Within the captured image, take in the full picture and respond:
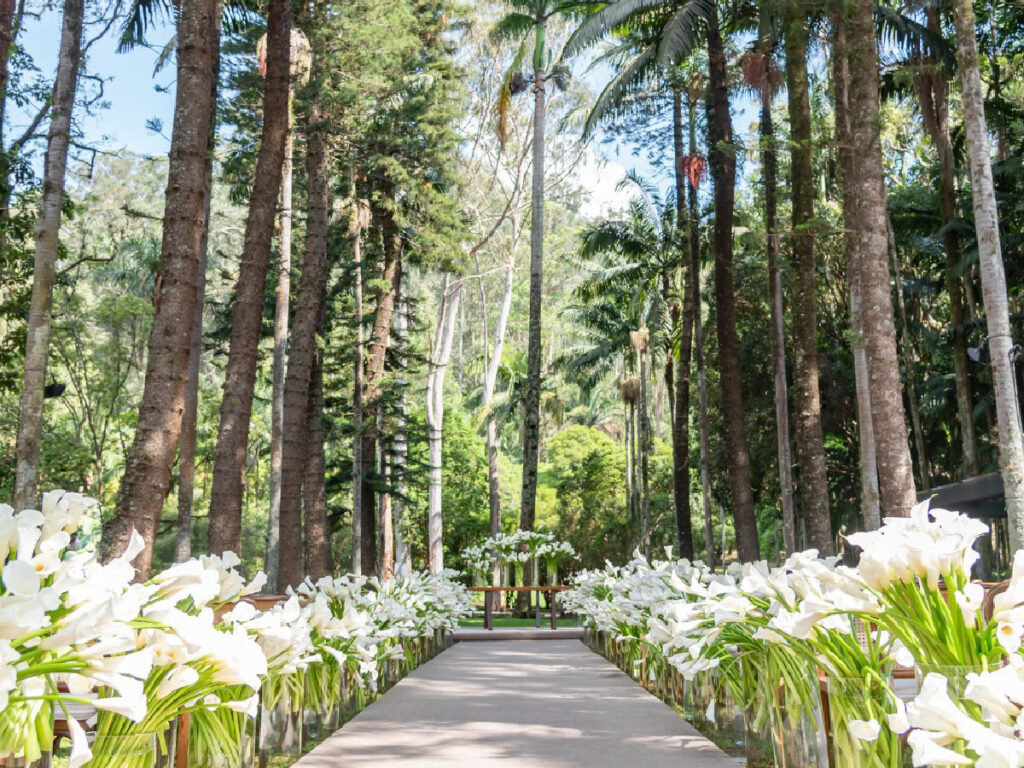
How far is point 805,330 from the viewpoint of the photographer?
476 inches

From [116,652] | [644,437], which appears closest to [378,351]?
[644,437]

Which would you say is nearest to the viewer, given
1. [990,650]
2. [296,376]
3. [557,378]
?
[990,650]

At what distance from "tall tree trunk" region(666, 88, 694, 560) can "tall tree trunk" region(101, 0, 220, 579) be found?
1193cm

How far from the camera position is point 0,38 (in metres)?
9.44

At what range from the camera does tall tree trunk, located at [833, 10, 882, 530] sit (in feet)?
28.4

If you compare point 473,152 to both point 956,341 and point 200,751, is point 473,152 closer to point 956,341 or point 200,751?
point 956,341

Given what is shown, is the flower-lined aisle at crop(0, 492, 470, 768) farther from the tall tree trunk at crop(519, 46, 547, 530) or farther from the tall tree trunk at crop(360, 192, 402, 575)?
the tall tree trunk at crop(360, 192, 402, 575)

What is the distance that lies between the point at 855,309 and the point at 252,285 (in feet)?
19.8

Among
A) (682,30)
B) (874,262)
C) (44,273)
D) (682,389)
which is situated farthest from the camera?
(682,389)

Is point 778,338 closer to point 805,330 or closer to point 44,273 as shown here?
point 805,330

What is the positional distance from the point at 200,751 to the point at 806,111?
37.1 feet

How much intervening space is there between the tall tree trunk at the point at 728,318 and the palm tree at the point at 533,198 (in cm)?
400

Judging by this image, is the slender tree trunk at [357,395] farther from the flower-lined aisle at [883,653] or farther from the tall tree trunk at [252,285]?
the flower-lined aisle at [883,653]

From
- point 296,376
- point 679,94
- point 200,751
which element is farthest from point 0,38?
point 679,94
